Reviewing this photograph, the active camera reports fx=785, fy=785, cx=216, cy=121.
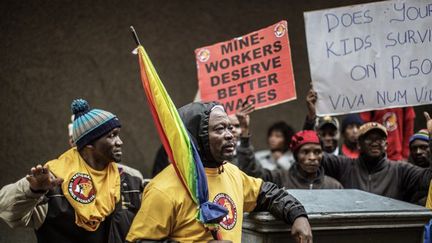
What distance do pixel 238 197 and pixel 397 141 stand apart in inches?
142

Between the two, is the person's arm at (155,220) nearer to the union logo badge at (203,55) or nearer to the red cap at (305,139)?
the red cap at (305,139)

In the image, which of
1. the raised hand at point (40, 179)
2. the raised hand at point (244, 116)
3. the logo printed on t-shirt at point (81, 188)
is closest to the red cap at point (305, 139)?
the raised hand at point (244, 116)

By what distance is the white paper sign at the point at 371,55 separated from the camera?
6.06m

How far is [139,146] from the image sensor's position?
8586 mm

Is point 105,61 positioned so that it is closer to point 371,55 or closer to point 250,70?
point 250,70

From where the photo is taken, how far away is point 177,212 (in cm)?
395

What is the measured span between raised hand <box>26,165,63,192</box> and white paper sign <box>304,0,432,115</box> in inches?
105

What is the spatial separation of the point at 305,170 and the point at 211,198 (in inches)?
90.6

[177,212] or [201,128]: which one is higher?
[201,128]

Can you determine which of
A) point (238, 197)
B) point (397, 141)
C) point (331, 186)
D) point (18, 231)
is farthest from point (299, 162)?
point (18, 231)

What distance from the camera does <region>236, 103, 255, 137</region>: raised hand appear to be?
6.05 metres

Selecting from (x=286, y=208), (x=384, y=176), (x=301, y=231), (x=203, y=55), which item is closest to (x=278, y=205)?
(x=286, y=208)

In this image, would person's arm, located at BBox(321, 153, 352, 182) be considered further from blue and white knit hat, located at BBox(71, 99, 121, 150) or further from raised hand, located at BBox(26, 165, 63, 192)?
raised hand, located at BBox(26, 165, 63, 192)

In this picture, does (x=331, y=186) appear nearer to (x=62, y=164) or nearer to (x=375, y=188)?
(x=375, y=188)
